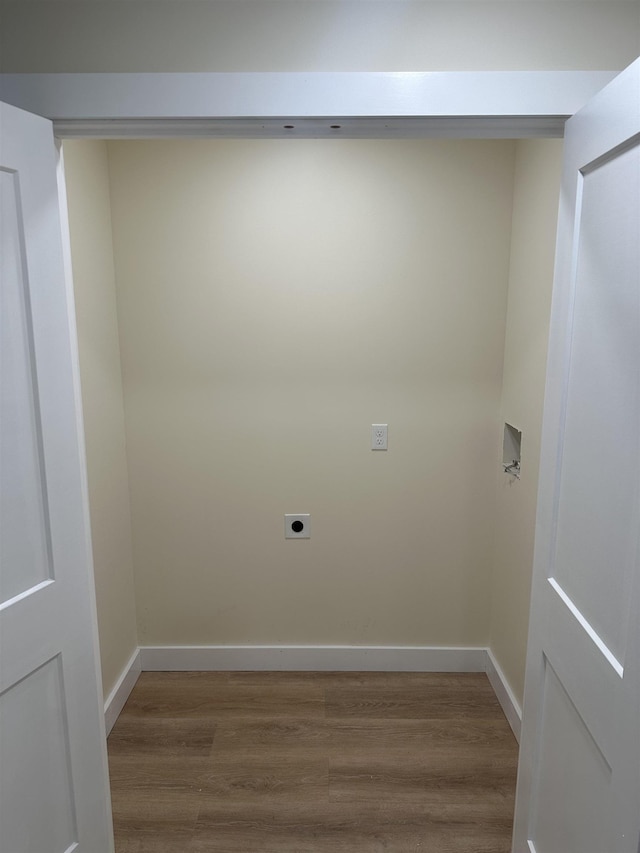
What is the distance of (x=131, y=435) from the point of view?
2531 mm

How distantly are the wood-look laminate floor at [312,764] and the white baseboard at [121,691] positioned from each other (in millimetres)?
39

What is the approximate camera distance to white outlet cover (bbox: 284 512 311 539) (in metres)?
2.61

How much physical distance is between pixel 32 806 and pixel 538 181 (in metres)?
2.46

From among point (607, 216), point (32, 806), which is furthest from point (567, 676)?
point (32, 806)

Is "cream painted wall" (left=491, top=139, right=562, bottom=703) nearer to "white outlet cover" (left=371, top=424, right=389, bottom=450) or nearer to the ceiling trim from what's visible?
"white outlet cover" (left=371, top=424, right=389, bottom=450)

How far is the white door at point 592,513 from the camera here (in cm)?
103

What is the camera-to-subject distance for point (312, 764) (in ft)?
7.13

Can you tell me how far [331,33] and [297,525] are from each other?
74.7 inches

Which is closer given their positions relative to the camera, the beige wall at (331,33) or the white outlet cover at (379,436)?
the beige wall at (331,33)

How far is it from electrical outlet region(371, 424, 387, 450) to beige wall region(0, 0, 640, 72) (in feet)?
4.84

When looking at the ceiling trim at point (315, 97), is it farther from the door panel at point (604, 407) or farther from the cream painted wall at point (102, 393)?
the cream painted wall at point (102, 393)

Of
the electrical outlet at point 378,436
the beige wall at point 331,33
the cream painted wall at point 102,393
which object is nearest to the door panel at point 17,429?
the beige wall at point 331,33

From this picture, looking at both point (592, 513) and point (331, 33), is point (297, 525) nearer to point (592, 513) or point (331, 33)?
point (592, 513)

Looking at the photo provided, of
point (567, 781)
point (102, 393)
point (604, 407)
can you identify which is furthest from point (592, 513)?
point (102, 393)
